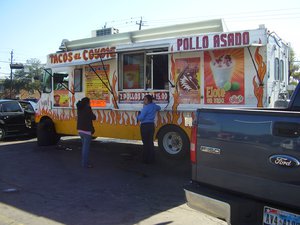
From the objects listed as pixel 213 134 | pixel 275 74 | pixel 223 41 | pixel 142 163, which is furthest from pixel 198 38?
pixel 213 134

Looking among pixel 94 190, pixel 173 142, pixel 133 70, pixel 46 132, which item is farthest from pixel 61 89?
pixel 94 190

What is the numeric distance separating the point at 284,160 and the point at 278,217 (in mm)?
521

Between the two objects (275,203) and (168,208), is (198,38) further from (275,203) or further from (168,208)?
(275,203)

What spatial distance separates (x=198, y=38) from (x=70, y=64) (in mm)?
4384

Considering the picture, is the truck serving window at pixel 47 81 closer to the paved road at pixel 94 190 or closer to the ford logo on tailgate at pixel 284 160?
the paved road at pixel 94 190

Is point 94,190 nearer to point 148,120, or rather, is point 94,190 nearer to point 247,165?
point 148,120

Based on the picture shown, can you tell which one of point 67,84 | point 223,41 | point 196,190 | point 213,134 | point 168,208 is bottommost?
point 168,208

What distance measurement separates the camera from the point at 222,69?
9109mm

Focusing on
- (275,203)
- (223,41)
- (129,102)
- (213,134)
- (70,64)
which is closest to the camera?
(275,203)

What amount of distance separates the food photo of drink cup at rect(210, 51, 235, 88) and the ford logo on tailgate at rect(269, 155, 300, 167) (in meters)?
5.68

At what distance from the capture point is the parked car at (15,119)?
1554 centimetres

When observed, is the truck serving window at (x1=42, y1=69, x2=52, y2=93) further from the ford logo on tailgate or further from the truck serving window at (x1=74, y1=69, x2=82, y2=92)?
the ford logo on tailgate

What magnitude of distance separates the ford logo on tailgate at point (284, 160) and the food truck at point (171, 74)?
17.5 feet

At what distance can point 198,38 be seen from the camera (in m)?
9.26
